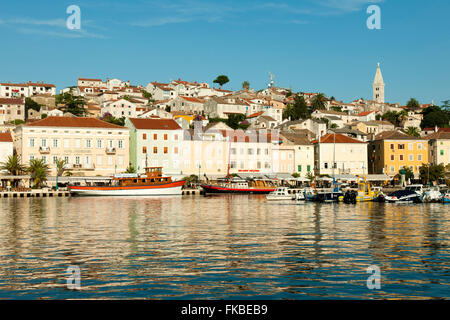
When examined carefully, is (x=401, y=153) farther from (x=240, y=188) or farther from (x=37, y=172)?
(x=37, y=172)

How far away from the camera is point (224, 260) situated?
60.5 ft

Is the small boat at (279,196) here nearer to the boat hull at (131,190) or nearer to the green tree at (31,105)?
the boat hull at (131,190)

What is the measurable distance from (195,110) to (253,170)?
6120 centimetres

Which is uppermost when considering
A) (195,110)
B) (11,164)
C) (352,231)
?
(195,110)

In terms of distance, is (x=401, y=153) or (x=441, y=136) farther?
(x=441, y=136)

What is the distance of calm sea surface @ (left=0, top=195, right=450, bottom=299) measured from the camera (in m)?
13.6

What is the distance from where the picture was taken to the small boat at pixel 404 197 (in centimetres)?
6091

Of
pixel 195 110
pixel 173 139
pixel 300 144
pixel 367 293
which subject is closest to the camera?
pixel 367 293

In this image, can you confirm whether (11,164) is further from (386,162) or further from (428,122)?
(428,122)

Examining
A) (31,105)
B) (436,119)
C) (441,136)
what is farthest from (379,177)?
(31,105)

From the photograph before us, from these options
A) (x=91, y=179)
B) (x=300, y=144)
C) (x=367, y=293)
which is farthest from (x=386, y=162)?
(x=367, y=293)

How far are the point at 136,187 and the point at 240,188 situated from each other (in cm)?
1845

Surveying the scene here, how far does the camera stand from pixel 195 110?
156m

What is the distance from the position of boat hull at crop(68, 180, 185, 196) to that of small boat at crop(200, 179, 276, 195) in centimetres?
746
